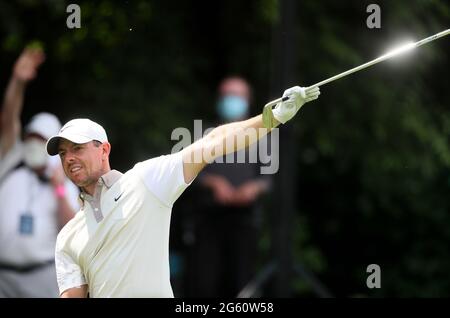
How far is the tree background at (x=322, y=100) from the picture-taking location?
771 centimetres

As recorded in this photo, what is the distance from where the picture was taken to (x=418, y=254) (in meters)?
9.33

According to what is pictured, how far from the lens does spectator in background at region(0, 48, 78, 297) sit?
5.88 m

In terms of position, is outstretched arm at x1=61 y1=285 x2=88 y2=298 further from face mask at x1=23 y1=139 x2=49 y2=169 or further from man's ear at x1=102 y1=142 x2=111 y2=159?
face mask at x1=23 y1=139 x2=49 y2=169

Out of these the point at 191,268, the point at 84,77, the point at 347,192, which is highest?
the point at 84,77

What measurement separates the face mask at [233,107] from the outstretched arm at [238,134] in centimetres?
321

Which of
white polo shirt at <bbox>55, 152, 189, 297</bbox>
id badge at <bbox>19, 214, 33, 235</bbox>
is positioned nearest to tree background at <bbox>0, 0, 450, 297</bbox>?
id badge at <bbox>19, 214, 33, 235</bbox>

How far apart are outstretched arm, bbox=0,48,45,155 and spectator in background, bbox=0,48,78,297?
15cm

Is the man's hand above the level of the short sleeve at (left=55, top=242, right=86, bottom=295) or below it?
above

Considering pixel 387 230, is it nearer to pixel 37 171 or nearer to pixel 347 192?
pixel 347 192

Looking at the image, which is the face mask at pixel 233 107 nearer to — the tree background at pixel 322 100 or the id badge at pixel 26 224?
the tree background at pixel 322 100

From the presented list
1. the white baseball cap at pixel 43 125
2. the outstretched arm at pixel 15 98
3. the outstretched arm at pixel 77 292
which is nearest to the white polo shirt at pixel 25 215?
the white baseball cap at pixel 43 125

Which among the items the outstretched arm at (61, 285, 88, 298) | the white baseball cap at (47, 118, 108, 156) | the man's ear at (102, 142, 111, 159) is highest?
the white baseball cap at (47, 118, 108, 156)

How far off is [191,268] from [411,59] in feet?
6.66

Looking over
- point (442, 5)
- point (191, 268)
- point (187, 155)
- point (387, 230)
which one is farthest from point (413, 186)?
point (187, 155)
